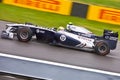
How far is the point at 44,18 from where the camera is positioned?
65.5 feet

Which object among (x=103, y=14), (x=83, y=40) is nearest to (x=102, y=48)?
(x=83, y=40)

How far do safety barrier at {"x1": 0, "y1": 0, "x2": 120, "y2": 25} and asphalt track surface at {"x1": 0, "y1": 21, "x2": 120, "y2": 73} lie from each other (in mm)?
5689

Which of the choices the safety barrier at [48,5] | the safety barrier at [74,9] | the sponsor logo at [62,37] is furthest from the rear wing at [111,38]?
the safety barrier at [48,5]

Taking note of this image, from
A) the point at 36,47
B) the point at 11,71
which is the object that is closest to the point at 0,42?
the point at 36,47

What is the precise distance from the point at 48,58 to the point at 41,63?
4.24m

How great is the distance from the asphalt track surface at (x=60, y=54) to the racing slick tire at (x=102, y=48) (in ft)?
0.58

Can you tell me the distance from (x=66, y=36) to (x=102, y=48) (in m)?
1.44

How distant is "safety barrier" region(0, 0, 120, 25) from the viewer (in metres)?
20.1

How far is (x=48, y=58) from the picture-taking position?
12.5 m

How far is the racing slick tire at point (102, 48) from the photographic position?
1440cm

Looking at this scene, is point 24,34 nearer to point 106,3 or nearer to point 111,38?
point 111,38

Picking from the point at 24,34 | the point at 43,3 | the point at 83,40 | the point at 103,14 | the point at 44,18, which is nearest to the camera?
the point at 24,34

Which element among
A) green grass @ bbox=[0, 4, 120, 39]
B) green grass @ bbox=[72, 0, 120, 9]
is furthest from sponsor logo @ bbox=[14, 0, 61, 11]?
green grass @ bbox=[72, 0, 120, 9]

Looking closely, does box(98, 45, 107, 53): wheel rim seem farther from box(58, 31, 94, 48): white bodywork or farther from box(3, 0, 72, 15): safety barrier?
box(3, 0, 72, 15): safety barrier
